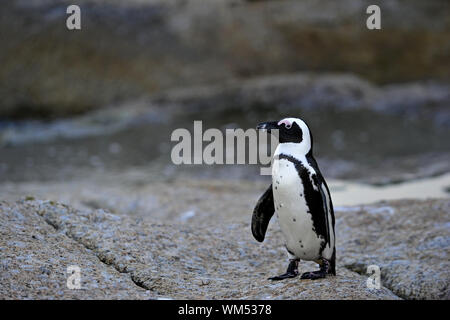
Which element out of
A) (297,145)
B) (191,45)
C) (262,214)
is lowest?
(262,214)

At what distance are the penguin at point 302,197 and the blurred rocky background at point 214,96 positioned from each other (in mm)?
1593

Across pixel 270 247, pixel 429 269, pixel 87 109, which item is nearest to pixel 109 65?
pixel 87 109

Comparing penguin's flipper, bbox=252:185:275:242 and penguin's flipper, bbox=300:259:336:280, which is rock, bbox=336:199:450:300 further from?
penguin's flipper, bbox=252:185:275:242

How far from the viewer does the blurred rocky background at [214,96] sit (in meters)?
7.09

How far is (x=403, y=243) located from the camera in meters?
4.57

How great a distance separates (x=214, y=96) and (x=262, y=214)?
8080mm

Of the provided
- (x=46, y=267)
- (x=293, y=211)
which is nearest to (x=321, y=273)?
(x=293, y=211)

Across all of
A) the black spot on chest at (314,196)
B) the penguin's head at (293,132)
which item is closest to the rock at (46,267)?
the black spot on chest at (314,196)

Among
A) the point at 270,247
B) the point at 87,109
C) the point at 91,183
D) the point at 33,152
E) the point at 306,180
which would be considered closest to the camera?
the point at 306,180

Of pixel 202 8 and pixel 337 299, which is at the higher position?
pixel 202 8

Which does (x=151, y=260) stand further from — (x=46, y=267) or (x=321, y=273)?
(x=321, y=273)

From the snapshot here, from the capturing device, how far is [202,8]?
482 inches
